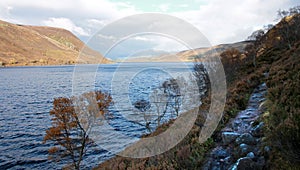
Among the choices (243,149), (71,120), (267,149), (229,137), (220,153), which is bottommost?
(71,120)

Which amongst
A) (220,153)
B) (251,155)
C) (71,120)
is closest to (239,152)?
(251,155)

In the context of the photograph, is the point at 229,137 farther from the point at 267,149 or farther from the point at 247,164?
the point at 247,164

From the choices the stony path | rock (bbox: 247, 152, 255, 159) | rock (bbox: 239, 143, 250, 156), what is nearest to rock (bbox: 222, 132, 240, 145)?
the stony path

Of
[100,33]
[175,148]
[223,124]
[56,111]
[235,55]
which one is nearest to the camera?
[100,33]

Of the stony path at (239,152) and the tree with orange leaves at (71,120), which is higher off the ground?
the stony path at (239,152)

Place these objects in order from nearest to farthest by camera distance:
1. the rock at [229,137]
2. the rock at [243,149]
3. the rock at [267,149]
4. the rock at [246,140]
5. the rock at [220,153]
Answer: the rock at [267,149] → the rock at [243,149] → the rock at [246,140] → the rock at [220,153] → the rock at [229,137]

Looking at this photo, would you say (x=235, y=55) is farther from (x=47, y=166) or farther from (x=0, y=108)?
(x=0, y=108)

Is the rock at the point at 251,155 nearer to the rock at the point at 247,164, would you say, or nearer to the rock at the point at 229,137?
the rock at the point at 247,164

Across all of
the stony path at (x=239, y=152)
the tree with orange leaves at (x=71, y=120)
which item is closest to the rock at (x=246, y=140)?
the stony path at (x=239, y=152)

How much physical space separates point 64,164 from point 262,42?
37355 mm

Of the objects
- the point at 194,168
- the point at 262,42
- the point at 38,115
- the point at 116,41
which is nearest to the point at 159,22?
the point at 116,41

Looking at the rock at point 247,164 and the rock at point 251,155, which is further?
the rock at point 251,155

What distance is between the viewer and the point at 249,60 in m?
34.9

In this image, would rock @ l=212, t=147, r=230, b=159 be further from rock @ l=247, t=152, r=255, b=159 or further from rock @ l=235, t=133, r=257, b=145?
rock @ l=247, t=152, r=255, b=159
